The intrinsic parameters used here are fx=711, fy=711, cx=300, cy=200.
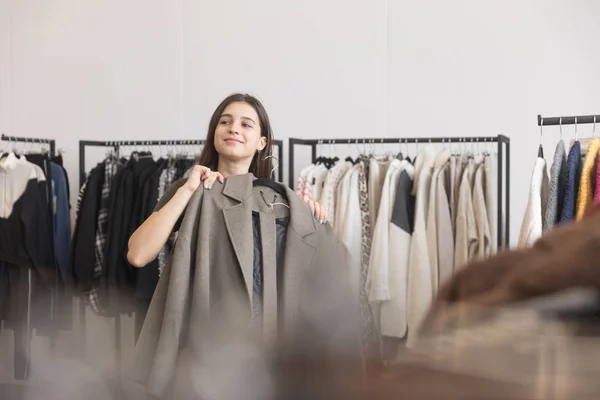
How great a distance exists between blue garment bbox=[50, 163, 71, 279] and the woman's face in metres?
1.73

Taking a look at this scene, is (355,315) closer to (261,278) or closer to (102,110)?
(261,278)

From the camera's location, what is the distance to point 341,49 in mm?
3932

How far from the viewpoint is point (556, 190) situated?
2.41 m

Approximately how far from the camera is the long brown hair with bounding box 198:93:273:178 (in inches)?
88.3

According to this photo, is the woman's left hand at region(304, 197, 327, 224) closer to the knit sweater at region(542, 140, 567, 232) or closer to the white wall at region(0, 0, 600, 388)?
the knit sweater at region(542, 140, 567, 232)

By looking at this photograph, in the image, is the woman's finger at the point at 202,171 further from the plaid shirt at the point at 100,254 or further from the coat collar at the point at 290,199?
the plaid shirt at the point at 100,254

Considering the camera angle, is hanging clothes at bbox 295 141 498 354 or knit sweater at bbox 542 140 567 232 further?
hanging clothes at bbox 295 141 498 354

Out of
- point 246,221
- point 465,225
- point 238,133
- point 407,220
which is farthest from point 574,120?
point 246,221

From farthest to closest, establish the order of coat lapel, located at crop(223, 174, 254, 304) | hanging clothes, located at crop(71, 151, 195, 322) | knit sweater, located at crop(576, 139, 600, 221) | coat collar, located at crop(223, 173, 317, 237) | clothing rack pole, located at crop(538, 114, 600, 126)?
hanging clothes, located at crop(71, 151, 195, 322) < clothing rack pole, located at crop(538, 114, 600, 126) < knit sweater, located at crop(576, 139, 600, 221) < coat collar, located at crop(223, 173, 317, 237) < coat lapel, located at crop(223, 174, 254, 304)

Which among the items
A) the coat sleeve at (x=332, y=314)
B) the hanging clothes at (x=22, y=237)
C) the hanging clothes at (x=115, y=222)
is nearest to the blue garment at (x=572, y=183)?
the hanging clothes at (x=115, y=222)

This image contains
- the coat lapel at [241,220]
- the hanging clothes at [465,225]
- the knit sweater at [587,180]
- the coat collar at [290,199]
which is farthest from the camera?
the hanging clothes at [465,225]

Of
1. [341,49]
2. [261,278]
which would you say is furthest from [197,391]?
[341,49]

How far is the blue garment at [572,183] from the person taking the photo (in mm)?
2354

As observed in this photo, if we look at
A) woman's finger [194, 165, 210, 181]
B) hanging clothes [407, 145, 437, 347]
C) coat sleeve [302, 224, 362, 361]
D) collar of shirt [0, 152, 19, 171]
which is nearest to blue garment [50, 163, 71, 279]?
collar of shirt [0, 152, 19, 171]
